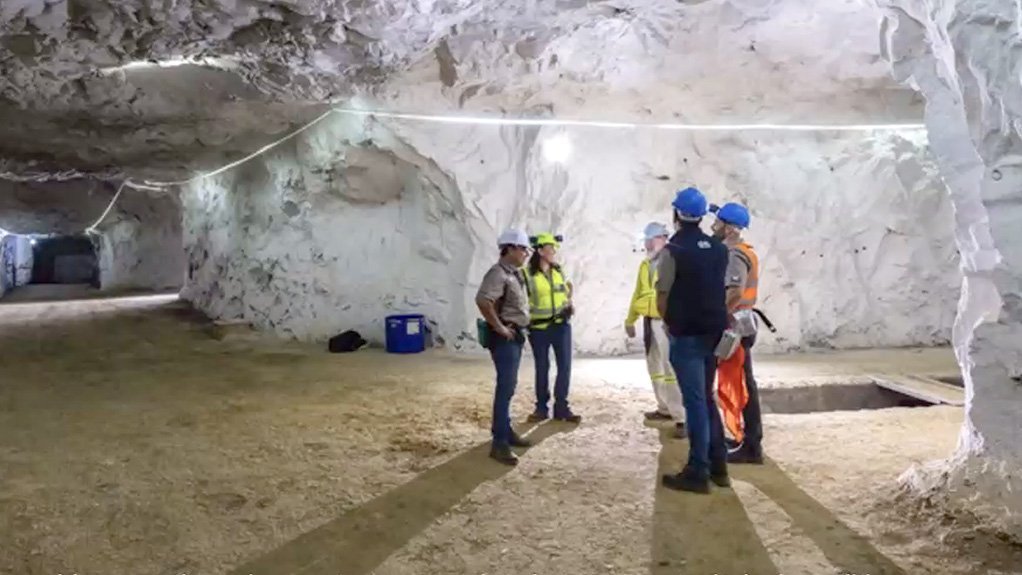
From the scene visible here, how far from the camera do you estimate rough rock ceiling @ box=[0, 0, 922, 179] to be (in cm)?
546

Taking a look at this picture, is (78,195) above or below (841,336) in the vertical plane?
above

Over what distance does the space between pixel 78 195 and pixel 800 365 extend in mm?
18407

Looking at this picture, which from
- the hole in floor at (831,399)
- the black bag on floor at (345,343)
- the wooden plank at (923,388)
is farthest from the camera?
the black bag on floor at (345,343)

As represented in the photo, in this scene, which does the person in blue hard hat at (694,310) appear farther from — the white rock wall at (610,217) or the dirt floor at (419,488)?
→ the white rock wall at (610,217)

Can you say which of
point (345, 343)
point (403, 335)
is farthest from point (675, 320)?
point (345, 343)

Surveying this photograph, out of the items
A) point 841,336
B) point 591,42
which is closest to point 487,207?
point 591,42

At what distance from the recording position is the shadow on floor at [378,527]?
3.00 meters

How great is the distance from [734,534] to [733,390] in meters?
1.27

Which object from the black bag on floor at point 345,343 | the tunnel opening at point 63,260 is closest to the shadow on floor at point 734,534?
the black bag on floor at point 345,343

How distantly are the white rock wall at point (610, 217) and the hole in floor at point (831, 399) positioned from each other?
6.38 feet

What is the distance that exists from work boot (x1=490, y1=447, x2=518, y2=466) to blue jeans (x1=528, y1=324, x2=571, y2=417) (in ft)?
3.20

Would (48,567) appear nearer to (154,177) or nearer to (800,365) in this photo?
(800,365)

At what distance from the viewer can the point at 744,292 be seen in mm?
4258

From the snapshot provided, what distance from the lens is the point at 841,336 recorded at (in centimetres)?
869
